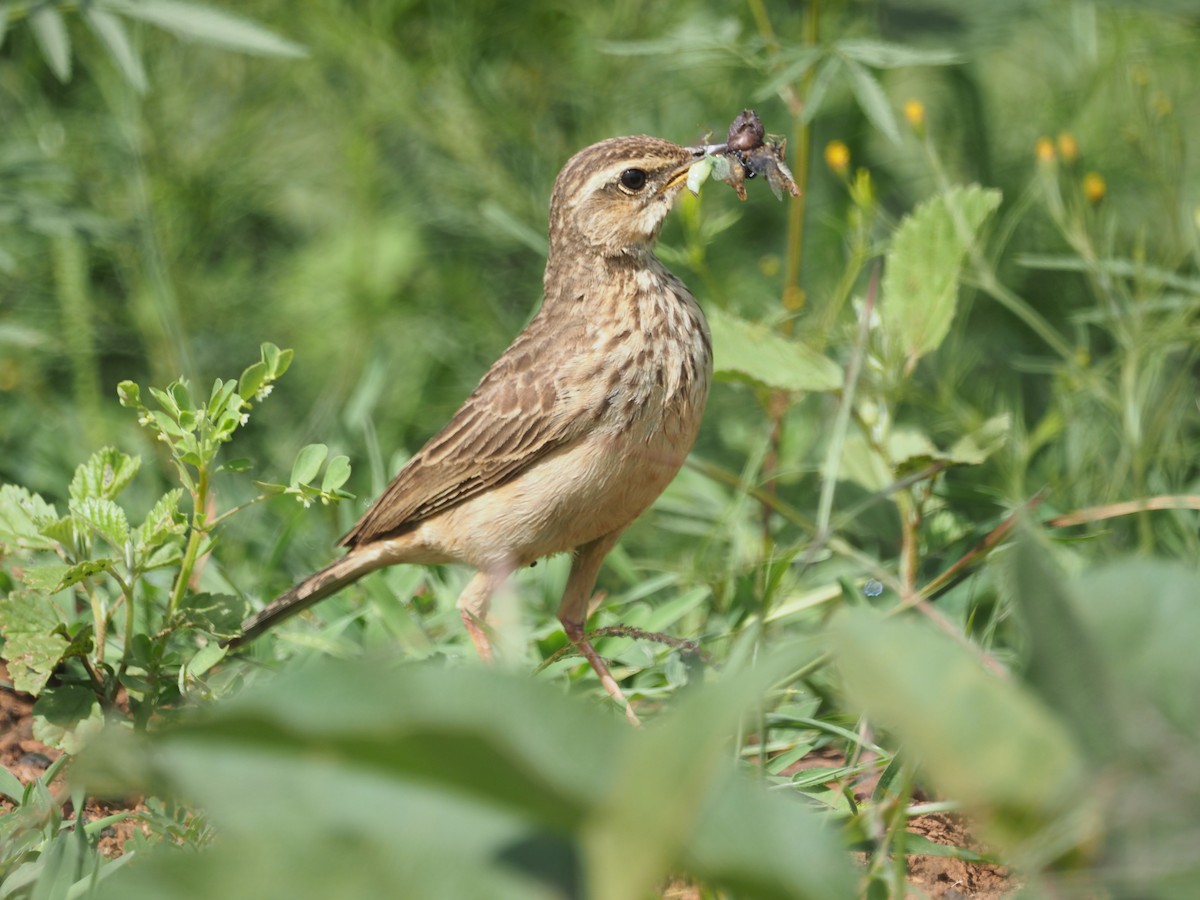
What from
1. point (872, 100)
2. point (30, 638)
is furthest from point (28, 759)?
point (872, 100)

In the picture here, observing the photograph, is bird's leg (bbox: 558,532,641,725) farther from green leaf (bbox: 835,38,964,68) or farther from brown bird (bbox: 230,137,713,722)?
green leaf (bbox: 835,38,964,68)

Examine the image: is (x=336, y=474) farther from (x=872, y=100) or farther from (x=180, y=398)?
(x=872, y=100)

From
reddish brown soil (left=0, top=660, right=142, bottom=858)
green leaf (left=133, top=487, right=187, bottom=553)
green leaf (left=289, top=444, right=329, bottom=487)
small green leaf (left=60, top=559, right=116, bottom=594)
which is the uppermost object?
green leaf (left=289, top=444, right=329, bottom=487)

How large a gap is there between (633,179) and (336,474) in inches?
61.6

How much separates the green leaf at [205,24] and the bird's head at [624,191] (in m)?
0.97

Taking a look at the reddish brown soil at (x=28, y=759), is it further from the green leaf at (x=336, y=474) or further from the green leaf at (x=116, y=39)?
the green leaf at (x=116, y=39)

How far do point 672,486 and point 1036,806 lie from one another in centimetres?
389

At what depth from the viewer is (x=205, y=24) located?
438 cm

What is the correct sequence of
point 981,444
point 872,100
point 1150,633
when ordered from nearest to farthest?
point 1150,633 < point 981,444 < point 872,100

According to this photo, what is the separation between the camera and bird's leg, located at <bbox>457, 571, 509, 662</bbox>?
431 centimetres

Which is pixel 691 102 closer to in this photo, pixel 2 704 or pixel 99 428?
pixel 99 428

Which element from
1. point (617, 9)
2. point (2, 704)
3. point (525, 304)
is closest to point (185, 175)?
point (525, 304)

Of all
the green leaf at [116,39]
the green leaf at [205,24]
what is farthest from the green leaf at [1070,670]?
the green leaf at [116,39]

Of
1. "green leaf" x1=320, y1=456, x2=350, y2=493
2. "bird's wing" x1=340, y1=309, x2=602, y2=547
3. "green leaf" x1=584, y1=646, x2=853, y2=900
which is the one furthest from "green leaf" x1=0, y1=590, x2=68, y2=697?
"green leaf" x1=584, y1=646, x2=853, y2=900
